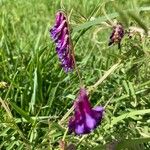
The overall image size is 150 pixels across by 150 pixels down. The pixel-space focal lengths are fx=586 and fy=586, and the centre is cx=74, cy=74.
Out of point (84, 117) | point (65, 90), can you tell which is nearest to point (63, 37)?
point (84, 117)

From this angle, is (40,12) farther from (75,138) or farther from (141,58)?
(141,58)

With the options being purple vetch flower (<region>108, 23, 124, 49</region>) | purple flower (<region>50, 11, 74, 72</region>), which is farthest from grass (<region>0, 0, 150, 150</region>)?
purple flower (<region>50, 11, 74, 72</region>)

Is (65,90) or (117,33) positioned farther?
(65,90)

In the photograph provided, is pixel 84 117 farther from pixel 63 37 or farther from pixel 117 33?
pixel 117 33

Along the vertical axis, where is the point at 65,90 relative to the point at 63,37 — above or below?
below

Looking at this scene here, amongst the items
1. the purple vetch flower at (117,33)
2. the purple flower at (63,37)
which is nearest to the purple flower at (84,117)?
the purple flower at (63,37)

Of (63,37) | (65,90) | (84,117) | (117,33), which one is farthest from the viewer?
(65,90)

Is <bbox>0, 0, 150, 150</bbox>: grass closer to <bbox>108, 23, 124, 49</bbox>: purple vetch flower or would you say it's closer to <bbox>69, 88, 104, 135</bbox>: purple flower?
<bbox>108, 23, 124, 49</bbox>: purple vetch flower

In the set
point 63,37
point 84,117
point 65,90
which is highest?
point 63,37
